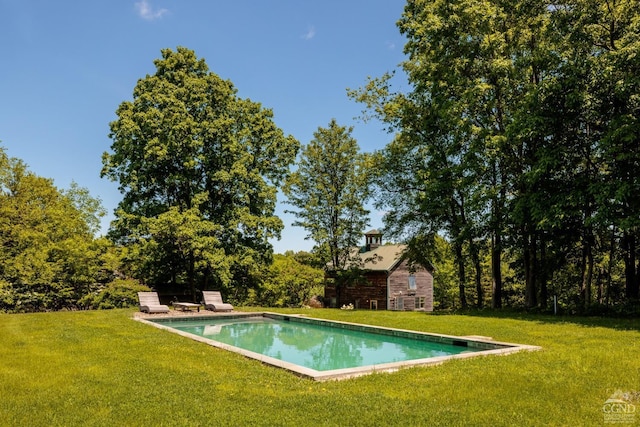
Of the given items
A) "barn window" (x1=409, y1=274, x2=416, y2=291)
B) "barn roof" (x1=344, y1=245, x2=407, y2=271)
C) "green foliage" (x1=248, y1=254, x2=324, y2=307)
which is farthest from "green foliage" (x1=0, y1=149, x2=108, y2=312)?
"barn window" (x1=409, y1=274, x2=416, y2=291)

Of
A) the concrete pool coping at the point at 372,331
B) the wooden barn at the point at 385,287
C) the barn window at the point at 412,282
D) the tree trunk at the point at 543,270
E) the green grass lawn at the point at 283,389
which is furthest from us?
the barn window at the point at 412,282

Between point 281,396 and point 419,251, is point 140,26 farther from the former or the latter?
point 419,251

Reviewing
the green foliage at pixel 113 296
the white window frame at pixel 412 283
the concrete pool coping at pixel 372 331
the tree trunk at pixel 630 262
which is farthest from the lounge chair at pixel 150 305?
the white window frame at pixel 412 283

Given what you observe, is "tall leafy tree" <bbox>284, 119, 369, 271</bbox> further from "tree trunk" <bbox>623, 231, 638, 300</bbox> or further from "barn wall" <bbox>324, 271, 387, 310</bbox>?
"tree trunk" <bbox>623, 231, 638, 300</bbox>

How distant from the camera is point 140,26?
53.3 ft

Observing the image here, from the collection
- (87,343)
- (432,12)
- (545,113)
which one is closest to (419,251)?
(545,113)

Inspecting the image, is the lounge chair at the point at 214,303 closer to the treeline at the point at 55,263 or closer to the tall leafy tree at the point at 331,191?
the treeline at the point at 55,263

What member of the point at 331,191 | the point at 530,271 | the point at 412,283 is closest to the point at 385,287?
the point at 412,283

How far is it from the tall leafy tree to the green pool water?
14.1 metres

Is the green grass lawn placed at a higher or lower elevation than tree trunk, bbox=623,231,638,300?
lower

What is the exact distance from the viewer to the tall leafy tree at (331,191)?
31.5m

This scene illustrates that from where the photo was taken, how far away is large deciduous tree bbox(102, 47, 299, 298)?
24.2 m

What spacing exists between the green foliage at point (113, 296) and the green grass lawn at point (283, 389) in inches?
563

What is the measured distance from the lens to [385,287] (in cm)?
3975
